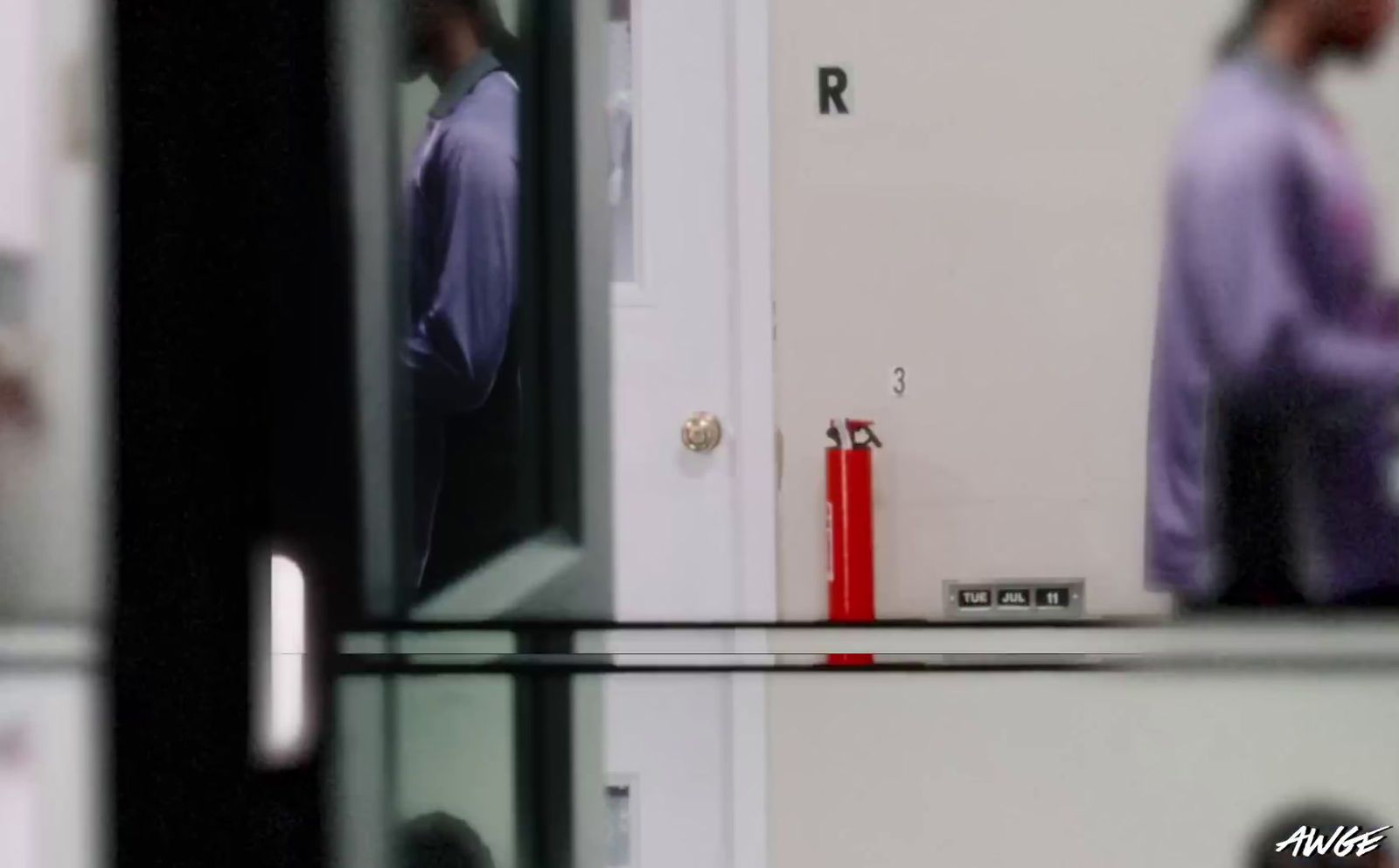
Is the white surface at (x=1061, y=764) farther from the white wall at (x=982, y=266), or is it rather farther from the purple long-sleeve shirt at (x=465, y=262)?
→ the purple long-sleeve shirt at (x=465, y=262)

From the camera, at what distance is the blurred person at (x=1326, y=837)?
826 millimetres

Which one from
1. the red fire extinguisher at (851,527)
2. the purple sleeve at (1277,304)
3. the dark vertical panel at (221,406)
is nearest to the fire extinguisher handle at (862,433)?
the red fire extinguisher at (851,527)

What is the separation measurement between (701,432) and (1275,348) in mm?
423

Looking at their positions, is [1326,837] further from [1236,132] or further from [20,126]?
[20,126]

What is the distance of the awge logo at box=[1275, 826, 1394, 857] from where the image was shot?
0.83 m

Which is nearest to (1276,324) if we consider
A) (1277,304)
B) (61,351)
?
(1277,304)

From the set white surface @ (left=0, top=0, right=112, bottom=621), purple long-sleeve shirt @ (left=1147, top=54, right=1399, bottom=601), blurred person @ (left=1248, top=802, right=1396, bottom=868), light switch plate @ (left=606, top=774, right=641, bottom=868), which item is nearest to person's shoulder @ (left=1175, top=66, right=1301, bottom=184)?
purple long-sleeve shirt @ (left=1147, top=54, right=1399, bottom=601)

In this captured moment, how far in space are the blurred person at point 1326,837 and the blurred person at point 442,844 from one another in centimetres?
59

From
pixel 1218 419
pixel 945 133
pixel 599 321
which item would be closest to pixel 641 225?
pixel 599 321

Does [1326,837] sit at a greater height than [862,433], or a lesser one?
lesser

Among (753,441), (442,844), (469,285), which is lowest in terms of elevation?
(442,844)

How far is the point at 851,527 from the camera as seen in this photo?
0.87 metres

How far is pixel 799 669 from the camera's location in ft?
2.83

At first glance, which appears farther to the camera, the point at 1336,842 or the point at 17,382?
the point at 17,382
